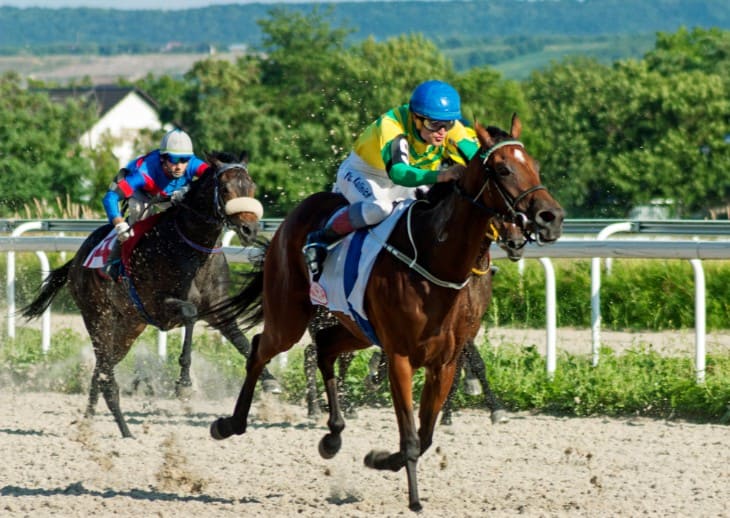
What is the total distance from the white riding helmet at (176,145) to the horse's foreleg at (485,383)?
1.94 m

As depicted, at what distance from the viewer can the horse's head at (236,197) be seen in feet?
22.0

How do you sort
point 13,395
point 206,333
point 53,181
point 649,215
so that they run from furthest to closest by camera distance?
point 649,215 < point 53,181 < point 206,333 < point 13,395

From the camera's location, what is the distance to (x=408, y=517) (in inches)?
186

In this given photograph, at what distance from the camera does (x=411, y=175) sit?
4.87 m

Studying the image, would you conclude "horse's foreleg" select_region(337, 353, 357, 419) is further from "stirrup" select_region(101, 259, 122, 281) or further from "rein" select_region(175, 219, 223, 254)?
"stirrup" select_region(101, 259, 122, 281)

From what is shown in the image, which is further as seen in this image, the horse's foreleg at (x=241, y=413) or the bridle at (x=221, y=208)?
the bridle at (x=221, y=208)

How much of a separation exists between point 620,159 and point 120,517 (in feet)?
120

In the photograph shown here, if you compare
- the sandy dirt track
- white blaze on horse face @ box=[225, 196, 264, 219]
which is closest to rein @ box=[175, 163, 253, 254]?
white blaze on horse face @ box=[225, 196, 264, 219]

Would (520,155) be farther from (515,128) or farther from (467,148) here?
(467,148)

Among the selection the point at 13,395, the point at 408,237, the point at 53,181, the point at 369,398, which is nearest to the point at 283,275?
the point at 408,237

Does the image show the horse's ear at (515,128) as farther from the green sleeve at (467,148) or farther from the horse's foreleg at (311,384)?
the horse's foreleg at (311,384)

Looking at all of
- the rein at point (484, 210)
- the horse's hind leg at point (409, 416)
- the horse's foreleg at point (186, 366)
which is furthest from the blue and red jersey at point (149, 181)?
the horse's hind leg at point (409, 416)

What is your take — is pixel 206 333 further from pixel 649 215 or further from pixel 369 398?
pixel 649 215

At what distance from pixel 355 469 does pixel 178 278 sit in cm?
197
